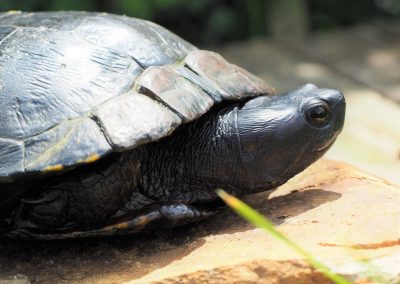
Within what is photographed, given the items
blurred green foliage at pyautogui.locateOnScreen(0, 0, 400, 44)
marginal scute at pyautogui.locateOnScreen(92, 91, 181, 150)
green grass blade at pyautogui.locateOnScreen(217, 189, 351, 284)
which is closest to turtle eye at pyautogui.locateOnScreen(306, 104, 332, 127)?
marginal scute at pyautogui.locateOnScreen(92, 91, 181, 150)

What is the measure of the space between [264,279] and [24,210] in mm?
699

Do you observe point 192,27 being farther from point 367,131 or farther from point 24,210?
point 24,210

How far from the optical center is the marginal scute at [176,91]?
1.87 m

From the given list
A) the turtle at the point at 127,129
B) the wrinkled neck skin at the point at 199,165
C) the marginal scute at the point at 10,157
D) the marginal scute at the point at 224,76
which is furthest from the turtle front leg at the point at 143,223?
the marginal scute at the point at 224,76

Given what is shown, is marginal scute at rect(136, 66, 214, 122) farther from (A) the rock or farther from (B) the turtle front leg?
(A) the rock

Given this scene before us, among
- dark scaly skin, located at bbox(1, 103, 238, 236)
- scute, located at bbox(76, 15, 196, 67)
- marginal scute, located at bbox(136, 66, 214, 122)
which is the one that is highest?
scute, located at bbox(76, 15, 196, 67)

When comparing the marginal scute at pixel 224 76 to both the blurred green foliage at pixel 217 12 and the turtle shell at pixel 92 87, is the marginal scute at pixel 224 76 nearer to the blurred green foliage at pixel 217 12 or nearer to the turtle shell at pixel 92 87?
the turtle shell at pixel 92 87

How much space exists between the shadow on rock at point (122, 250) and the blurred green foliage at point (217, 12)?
106 inches

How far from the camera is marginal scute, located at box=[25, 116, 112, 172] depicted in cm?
171

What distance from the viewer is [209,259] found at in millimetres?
1702

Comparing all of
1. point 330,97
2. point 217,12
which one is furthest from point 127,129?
point 217,12

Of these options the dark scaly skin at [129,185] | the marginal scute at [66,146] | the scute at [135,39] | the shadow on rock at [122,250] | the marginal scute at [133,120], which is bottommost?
the shadow on rock at [122,250]

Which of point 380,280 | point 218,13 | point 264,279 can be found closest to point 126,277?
point 264,279

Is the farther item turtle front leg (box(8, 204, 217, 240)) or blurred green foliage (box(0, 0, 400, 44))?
blurred green foliage (box(0, 0, 400, 44))
